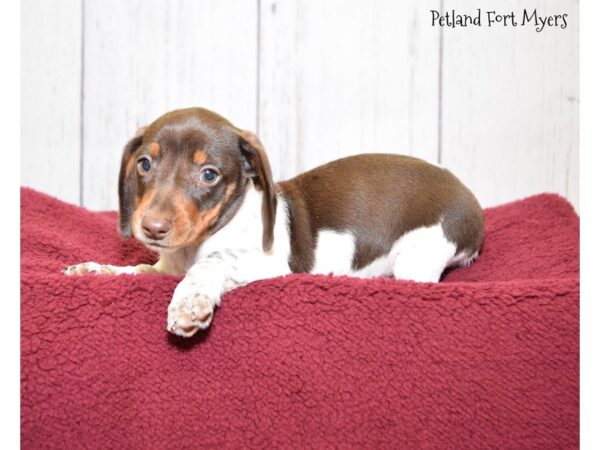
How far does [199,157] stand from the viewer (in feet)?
8.75

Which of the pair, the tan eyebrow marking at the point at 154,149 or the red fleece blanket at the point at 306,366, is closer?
the red fleece blanket at the point at 306,366

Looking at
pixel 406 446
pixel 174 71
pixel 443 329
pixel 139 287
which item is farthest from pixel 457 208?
pixel 174 71

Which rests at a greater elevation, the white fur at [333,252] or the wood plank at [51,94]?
the wood plank at [51,94]

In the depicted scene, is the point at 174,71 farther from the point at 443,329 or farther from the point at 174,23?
the point at 443,329

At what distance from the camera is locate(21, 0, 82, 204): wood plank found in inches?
165

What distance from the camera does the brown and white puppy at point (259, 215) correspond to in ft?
8.09

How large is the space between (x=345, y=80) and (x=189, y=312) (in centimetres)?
259

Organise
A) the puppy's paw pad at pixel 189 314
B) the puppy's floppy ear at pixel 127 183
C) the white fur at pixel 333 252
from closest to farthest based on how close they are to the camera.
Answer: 1. the puppy's paw pad at pixel 189 314
2. the puppy's floppy ear at pixel 127 183
3. the white fur at pixel 333 252

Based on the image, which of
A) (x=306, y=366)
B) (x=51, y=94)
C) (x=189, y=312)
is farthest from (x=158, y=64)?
(x=306, y=366)

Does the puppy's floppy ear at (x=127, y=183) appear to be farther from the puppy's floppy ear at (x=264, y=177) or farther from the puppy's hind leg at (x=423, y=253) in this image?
the puppy's hind leg at (x=423, y=253)

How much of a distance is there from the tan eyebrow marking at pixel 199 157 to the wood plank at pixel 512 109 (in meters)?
2.18

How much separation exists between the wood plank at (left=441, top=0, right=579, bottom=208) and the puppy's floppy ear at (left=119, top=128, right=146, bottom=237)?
2.25 meters

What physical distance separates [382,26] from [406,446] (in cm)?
290

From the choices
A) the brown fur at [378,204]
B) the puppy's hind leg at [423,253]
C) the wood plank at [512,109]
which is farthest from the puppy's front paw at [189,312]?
the wood plank at [512,109]
